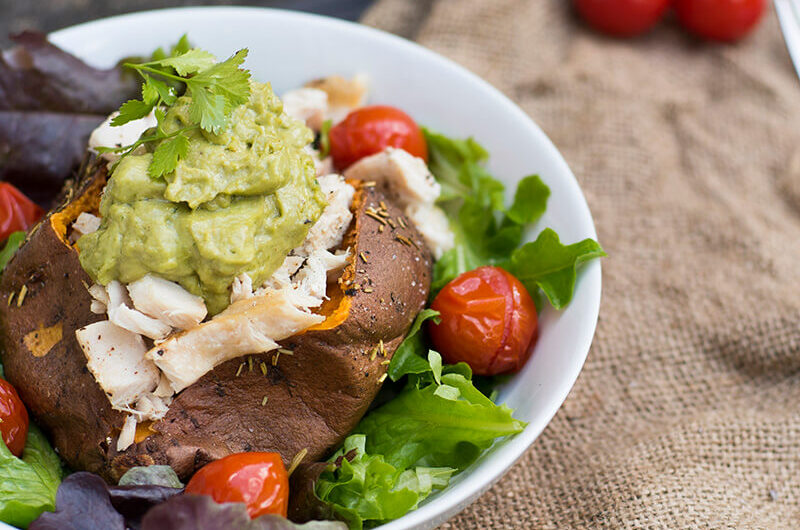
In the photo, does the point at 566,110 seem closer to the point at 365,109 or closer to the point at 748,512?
the point at 365,109

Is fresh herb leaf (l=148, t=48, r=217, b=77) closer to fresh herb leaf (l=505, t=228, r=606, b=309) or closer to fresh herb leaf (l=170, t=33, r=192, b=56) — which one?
fresh herb leaf (l=170, t=33, r=192, b=56)

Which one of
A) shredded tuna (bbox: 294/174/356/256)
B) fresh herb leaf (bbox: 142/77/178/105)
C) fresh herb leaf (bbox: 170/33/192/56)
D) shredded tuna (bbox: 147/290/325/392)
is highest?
fresh herb leaf (bbox: 142/77/178/105)

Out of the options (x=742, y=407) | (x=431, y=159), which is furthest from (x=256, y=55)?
(x=742, y=407)

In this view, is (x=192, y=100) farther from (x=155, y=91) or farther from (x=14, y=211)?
(x=14, y=211)

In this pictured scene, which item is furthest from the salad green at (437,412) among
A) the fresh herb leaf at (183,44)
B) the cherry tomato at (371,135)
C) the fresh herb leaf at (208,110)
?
the fresh herb leaf at (183,44)

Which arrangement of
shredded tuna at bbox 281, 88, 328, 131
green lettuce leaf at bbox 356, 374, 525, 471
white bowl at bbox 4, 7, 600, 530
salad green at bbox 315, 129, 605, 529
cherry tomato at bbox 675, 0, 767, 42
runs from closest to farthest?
salad green at bbox 315, 129, 605, 529 < green lettuce leaf at bbox 356, 374, 525, 471 < white bowl at bbox 4, 7, 600, 530 < shredded tuna at bbox 281, 88, 328, 131 < cherry tomato at bbox 675, 0, 767, 42

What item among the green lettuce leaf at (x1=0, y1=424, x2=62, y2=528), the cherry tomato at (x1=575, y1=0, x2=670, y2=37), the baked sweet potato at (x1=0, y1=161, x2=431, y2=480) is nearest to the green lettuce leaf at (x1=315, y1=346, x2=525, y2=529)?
the baked sweet potato at (x1=0, y1=161, x2=431, y2=480)
